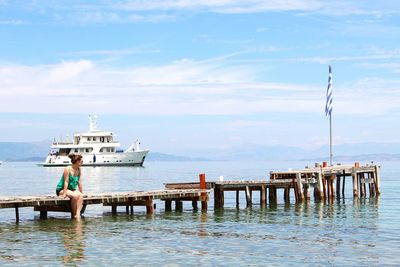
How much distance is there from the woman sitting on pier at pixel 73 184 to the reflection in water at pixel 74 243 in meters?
1.10

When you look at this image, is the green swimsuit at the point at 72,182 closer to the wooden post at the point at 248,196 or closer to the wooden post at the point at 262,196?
the wooden post at the point at 248,196

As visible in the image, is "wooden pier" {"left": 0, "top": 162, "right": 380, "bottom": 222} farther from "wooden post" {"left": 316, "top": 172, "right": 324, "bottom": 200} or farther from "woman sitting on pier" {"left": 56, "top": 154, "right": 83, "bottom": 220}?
"woman sitting on pier" {"left": 56, "top": 154, "right": 83, "bottom": 220}

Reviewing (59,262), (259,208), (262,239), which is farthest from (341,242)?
(259,208)

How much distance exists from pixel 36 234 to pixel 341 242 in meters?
11.4

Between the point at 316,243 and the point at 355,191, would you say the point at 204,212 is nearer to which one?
the point at 316,243

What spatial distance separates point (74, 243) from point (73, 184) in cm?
443

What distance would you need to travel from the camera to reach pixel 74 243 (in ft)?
81.6

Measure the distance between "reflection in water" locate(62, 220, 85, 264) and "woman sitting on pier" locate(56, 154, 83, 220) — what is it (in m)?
1.10

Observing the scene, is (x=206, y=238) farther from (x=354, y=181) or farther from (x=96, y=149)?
(x=96, y=149)

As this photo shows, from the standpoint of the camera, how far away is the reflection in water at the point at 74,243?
21919 millimetres

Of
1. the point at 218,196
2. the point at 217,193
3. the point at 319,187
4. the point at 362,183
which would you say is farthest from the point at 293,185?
the point at 362,183

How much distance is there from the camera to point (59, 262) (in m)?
21.2

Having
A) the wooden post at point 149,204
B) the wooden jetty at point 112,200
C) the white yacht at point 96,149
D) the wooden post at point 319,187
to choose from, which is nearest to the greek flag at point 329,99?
the wooden post at point 319,187

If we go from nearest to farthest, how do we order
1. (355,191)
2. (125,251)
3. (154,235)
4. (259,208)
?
1. (125,251)
2. (154,235)
3. (259,208)
4. (355,191)
